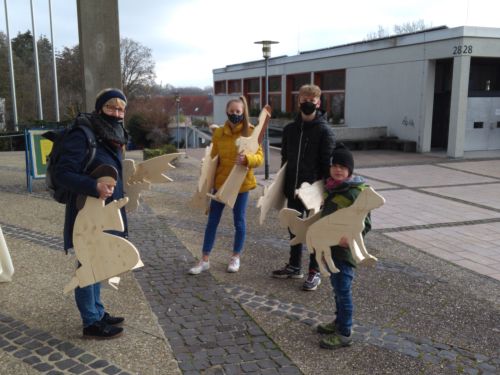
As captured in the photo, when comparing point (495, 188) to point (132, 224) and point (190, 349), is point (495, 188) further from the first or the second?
point (190, 349)

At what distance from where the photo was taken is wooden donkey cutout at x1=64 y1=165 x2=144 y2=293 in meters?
3.33

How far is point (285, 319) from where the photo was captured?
160 inches

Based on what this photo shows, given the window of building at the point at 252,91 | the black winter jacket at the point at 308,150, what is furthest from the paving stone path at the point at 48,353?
the window of building at the point at 252,91

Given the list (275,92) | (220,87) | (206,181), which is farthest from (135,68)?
(206,181)

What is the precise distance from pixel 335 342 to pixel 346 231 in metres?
0.85

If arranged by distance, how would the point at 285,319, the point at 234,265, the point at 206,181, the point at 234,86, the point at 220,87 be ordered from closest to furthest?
the point at 285,319 → the point at 206,181 → the point at 234,265 → the point at 234,86 → the point at 220,87

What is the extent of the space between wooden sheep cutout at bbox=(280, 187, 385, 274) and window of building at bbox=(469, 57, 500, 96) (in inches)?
667

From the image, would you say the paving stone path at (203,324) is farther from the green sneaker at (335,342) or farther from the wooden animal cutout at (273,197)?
the wooden animal cutout at (273,197)

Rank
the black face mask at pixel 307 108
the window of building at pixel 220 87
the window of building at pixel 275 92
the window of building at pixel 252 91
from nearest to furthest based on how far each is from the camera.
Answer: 1. the black face mask at pixel 307 108
2. the window of building at pixel 275 92
3. the window of building at pixel 252 91
4. the window of building at pixel 220 87

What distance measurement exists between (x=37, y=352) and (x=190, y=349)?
3.55ft

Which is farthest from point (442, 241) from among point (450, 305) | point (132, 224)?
point (132, 224)

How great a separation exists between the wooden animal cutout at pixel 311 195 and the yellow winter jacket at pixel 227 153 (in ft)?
3.42

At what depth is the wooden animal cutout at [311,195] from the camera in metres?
3.72

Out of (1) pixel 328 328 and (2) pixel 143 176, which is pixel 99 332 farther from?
(1) pixel 328 328
